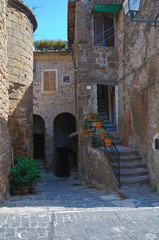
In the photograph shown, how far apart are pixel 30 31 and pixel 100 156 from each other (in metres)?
5.83

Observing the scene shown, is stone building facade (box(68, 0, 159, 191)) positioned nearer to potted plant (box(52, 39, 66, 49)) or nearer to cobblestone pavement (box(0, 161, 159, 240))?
cobblestone pavement (box(0, 161, 159, 240))

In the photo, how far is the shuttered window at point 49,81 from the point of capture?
1667 cm

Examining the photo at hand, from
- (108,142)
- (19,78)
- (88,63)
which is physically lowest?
(108,142)

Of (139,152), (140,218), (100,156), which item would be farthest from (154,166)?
(140,218)

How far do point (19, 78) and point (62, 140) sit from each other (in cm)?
1084

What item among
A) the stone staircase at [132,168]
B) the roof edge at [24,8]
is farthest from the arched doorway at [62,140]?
the stone staircase at [132,168]

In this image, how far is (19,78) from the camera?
8195mm

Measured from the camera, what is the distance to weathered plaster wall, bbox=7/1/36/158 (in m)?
7.96

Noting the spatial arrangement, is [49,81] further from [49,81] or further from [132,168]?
[132,168]

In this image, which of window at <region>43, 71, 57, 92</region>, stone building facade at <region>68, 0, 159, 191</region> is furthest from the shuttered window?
stone building facade at <region>68, 0, 159, 191</region>

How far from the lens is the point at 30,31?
30.0 ft

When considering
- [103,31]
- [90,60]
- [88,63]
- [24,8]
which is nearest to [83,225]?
[24,8]

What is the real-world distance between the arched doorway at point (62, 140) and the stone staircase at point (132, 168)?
10.1 m

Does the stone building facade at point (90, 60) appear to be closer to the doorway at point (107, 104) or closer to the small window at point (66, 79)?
the doorway at point (107, 104)
